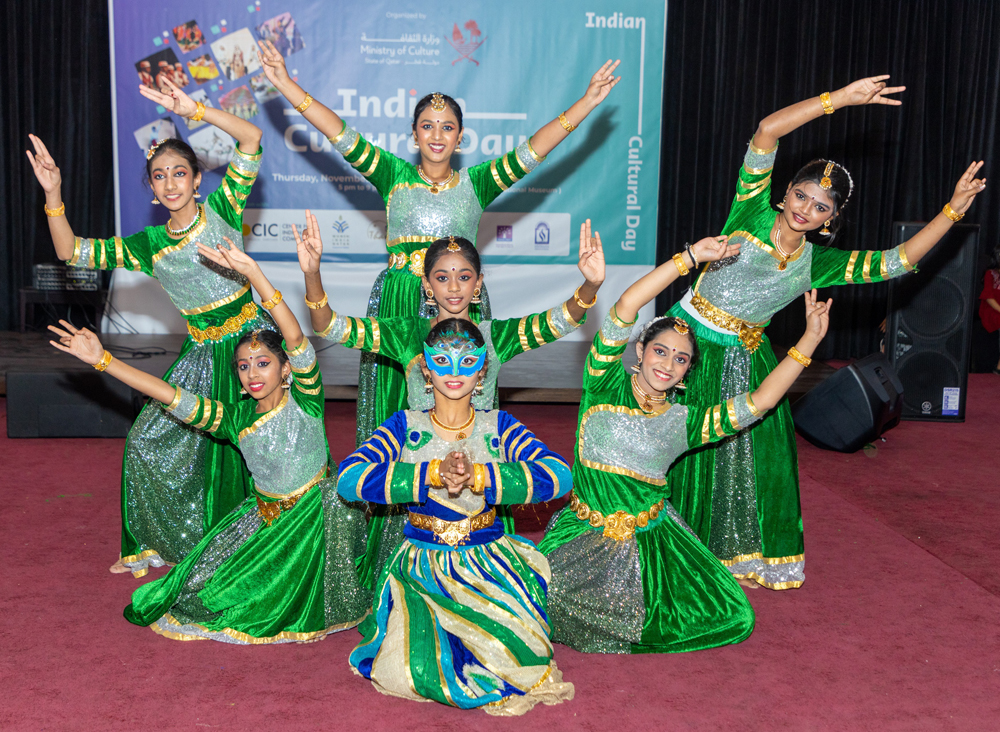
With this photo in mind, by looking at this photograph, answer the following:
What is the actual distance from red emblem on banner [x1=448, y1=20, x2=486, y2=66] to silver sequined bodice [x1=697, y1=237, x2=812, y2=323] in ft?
12.1

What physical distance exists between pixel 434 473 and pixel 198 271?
132 centimetres

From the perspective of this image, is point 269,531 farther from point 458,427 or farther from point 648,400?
point 648,400

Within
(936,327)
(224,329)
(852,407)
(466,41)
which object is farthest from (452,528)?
(466,41)

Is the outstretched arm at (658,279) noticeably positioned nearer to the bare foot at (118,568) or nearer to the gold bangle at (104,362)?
the gold bangle at (104,362)

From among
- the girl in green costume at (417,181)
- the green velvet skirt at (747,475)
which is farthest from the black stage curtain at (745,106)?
the green velvet skirt at (747,475)

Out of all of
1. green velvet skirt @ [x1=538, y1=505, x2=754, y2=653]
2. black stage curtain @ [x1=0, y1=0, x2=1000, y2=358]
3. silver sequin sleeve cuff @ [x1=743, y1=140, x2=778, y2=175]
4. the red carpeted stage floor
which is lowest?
the red carpeted stage floor

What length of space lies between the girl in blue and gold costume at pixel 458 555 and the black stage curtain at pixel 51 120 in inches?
210

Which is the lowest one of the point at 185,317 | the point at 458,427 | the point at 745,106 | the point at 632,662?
the point at 632,662

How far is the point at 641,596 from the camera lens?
108 inches

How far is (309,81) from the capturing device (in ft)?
21.0

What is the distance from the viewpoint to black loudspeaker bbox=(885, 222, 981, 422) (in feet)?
17.9

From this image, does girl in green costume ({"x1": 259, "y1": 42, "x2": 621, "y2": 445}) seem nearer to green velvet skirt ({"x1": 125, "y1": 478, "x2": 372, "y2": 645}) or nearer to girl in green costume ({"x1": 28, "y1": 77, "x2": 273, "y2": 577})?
girl in green costume ({"x1": 28, "y1": 77, "x2": 273, "y2": 577})

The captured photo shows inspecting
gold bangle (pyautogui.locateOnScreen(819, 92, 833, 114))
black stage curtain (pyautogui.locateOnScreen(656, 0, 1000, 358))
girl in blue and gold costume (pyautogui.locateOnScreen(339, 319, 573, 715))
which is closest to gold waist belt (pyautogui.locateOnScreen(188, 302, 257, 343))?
girl in blue and gold costume (pyautogui.locateOnScreen(339, 319, 573, 715))

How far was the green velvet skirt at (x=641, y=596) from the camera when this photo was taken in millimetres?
2732
